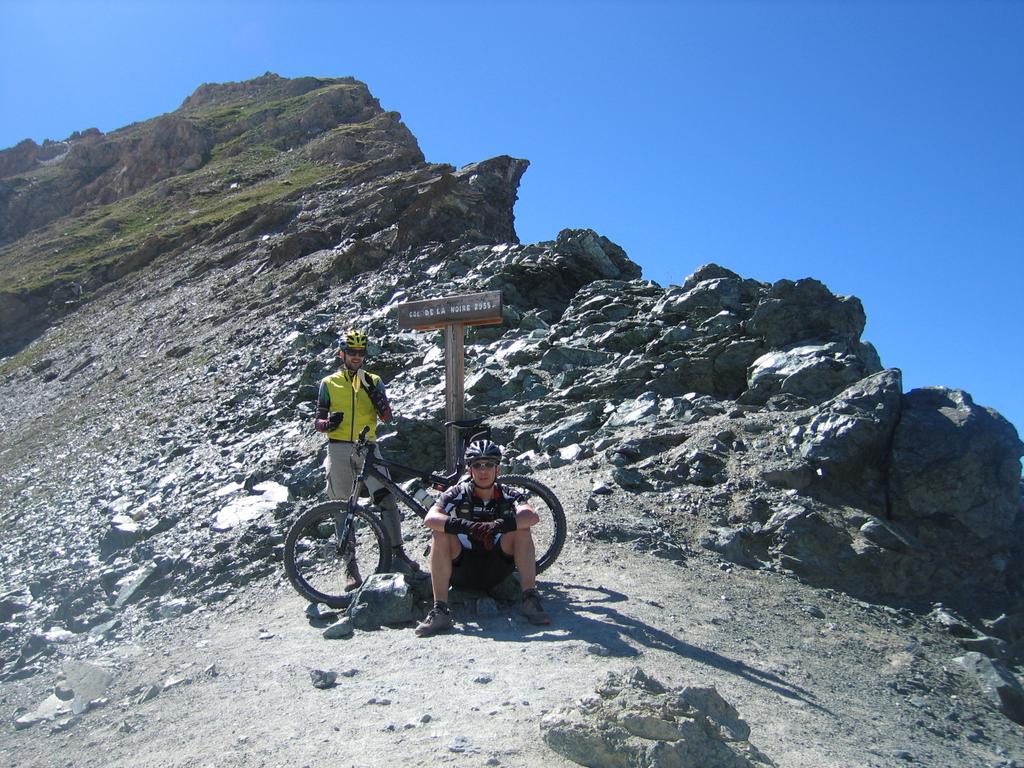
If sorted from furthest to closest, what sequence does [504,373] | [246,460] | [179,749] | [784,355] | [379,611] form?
[504,373] < [246,460] < [784,355] < [379,611] < [179,749]

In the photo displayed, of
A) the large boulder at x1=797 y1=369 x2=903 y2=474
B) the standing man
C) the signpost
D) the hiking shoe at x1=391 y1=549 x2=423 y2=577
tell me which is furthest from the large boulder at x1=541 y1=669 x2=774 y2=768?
the large boulder at x1=797 y1=369 x2=903 y2=474

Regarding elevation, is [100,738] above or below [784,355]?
below

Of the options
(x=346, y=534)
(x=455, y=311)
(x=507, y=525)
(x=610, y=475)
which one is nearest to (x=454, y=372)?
(x=455, y=311)

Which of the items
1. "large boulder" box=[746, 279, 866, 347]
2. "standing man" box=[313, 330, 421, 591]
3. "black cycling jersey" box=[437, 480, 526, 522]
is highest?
"large boulder" box=[746, 279, 866, 347]

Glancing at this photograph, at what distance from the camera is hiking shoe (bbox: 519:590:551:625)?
6.38 meters

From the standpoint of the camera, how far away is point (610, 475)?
10078mm

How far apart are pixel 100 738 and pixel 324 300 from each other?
2065 cm

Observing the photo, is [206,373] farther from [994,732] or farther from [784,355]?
[994,732]

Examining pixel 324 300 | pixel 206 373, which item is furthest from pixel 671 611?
pixel 324 300

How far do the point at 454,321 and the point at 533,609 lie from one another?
3.99 meters

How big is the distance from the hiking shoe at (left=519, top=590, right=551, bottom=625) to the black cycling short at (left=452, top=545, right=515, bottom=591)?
36 cm

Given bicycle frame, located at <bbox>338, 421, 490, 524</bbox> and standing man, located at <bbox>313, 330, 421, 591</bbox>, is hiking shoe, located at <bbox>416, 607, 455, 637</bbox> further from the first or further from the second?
standing man, located at <bbox>313, 330, 421, 591</bbox>

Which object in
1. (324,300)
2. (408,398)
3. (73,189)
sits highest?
(73,189)

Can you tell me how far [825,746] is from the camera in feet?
16.1
